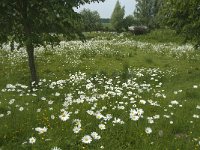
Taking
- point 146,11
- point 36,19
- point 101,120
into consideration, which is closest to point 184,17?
point 36,19

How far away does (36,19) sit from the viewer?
15.4 metres

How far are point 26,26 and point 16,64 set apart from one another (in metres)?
7.06

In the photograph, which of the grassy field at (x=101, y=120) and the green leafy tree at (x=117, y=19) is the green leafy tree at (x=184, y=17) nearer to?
the grassy field at (x=101, y=120)

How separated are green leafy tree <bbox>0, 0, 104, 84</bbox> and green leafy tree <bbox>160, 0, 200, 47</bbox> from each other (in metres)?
5.14

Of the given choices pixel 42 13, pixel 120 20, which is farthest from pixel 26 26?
pixel 120 20

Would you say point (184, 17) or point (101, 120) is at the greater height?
point (184, 17)

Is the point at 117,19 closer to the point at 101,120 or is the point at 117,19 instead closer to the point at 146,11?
the point at 146,11

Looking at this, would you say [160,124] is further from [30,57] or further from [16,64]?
[16,64]

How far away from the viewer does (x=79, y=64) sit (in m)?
22.3

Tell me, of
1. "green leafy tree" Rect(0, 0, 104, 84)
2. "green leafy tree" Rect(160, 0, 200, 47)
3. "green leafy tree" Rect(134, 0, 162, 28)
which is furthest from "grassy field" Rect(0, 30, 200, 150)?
"green leafy tree" Rect(134, 0, 162, 28)

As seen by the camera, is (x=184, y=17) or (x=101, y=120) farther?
(x=184, y=17)

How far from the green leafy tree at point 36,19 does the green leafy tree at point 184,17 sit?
5142 millimetres

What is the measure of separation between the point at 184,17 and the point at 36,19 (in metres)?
8.05

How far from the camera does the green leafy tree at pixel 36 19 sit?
14.4 m
